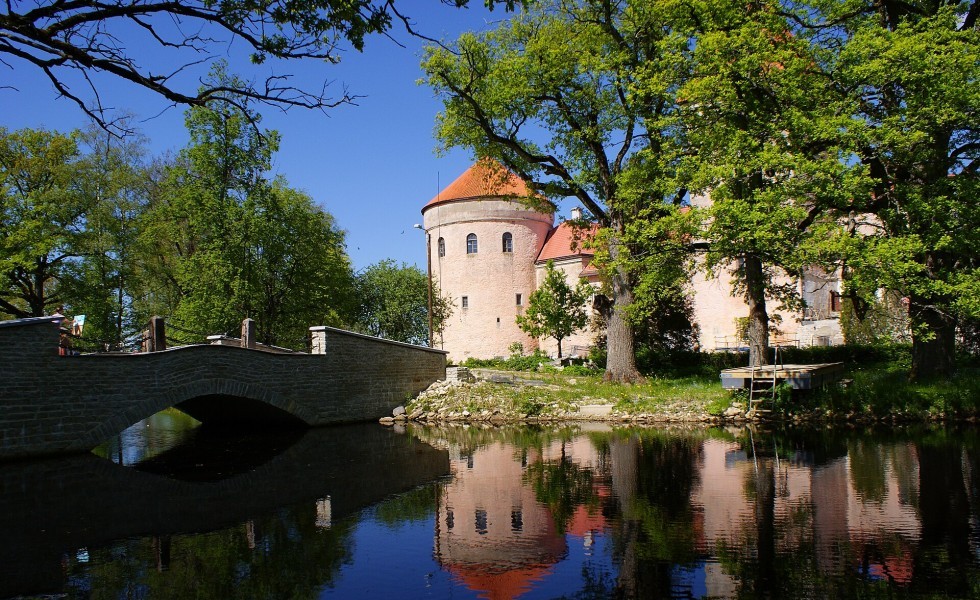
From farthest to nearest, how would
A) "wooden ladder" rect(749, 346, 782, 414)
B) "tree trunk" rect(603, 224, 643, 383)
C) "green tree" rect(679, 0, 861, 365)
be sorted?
"tree trunk" rect(603, 224, 643, 383), "wooden ladder" rect(749, 346, 782, 414), "green tree" rect(679, 0, 861, 365)

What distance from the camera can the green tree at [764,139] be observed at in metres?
14.6

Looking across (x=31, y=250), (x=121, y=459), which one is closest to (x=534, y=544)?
(x=121, y=459)

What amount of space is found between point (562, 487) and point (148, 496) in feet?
20.0

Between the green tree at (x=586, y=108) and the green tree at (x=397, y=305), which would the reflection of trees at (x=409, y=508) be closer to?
the green tree at (x=586, y=108)

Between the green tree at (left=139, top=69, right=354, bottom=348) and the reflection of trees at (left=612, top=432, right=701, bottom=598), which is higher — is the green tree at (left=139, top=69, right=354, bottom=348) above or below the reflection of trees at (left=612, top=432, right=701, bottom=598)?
above

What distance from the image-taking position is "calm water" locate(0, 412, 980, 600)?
5531 mm

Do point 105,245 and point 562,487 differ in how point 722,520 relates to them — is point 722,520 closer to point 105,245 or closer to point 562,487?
point 562,487

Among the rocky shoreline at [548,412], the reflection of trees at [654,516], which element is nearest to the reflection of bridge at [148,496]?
the reflection of trees at [654,516]

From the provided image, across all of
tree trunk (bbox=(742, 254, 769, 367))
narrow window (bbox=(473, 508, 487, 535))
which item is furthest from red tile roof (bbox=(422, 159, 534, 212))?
narrow window (bbox=(473, 508, 487, 535))

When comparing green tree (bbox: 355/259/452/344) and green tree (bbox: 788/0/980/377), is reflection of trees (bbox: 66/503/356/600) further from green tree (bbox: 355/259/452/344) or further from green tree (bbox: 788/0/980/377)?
green tree (bbox: 355/259/452/344)

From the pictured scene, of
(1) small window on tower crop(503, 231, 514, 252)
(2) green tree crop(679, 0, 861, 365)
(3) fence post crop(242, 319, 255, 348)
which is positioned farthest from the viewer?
(1) small window on tower crop(503, 231, 514, 252)

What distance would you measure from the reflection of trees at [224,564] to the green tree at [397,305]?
3072 cm

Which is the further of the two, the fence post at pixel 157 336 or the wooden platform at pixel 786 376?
the wooden platform at pixel 786 376

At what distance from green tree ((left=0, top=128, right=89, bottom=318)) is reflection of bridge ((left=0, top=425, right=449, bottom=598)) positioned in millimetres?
14523
